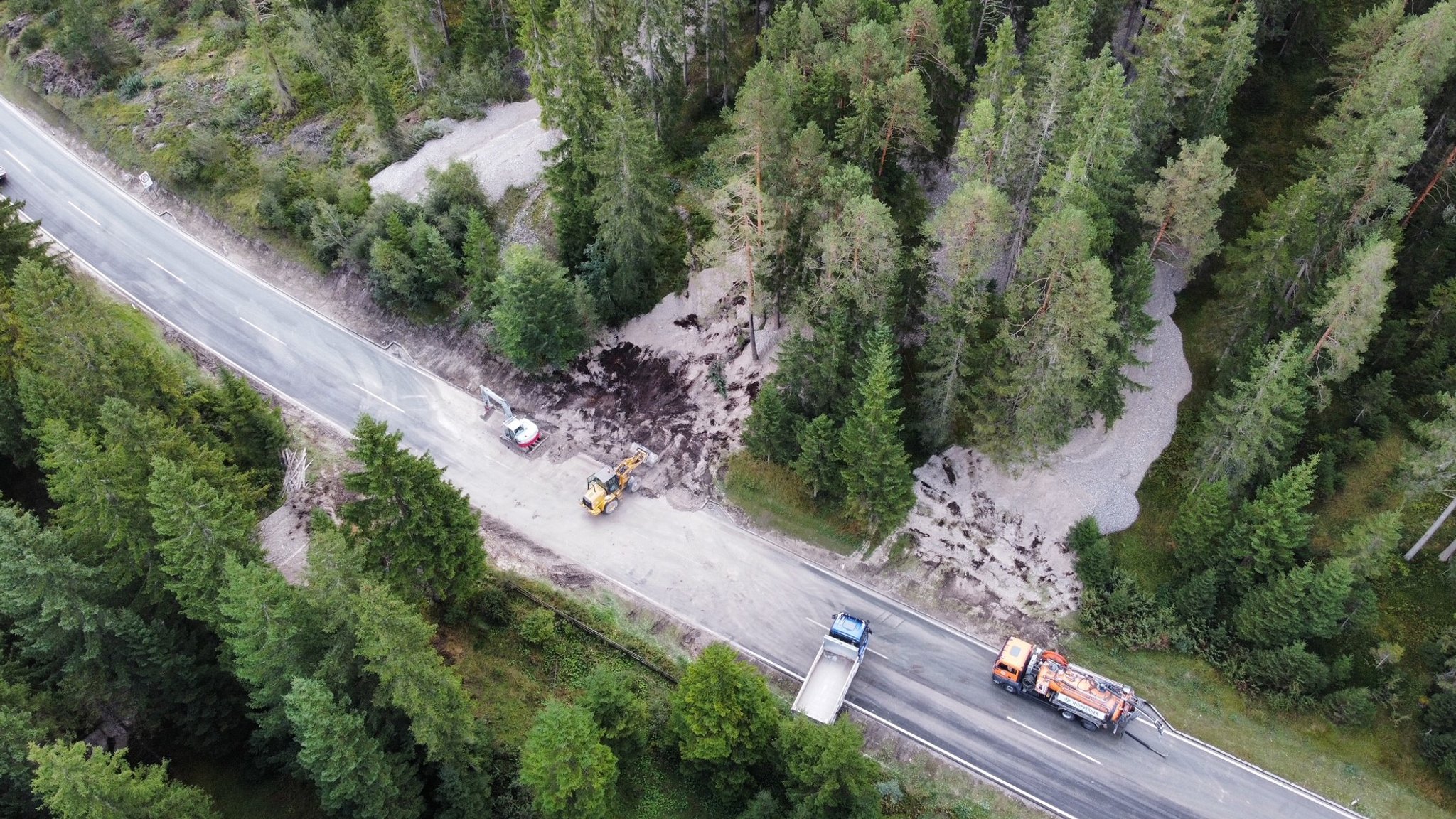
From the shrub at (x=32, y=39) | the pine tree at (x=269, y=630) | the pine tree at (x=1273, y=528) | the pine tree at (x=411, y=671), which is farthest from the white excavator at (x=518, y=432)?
the shrub at (x=32, y=39)

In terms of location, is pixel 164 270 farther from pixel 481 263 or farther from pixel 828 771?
pixel 828 771

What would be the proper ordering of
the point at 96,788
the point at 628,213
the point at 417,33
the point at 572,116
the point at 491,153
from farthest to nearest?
the point at 417,33 < the point at 491,153 < the point at 572,116 < the point at 628,213 < the point at 96,788

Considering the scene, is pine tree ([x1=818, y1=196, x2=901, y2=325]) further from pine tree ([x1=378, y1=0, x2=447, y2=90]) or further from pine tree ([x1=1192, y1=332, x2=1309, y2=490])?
pine tree ([x1=378, y1=0, x2=447, y2=90])

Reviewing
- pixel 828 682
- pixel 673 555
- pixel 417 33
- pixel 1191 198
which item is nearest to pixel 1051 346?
pixel 1191 198

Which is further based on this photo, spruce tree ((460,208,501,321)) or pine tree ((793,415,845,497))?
spruce tree ((460,208,501,321))

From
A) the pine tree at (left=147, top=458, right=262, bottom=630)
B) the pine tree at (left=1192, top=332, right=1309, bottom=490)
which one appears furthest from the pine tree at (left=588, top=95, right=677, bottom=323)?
the pine tree at (left=1192, top=332, right=1309, bottom=490)
